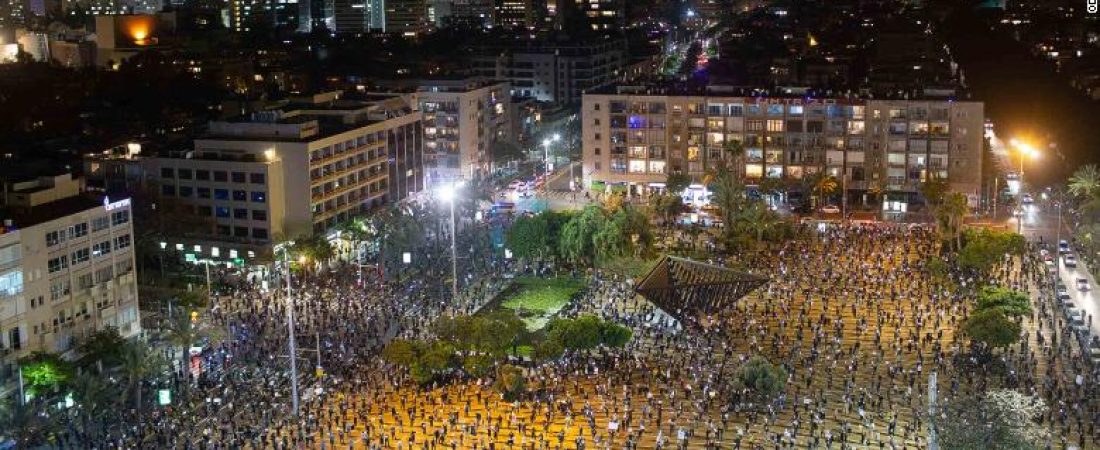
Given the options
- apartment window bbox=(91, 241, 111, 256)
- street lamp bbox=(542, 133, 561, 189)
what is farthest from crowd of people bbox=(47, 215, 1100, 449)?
street lamp bbox=(542, 133, 561, 189)

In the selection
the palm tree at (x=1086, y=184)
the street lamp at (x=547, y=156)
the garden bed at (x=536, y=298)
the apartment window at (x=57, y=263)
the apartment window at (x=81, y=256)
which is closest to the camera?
the apartment window at (x=57, y=263)

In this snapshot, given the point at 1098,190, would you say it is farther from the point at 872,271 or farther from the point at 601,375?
the point at 601,375

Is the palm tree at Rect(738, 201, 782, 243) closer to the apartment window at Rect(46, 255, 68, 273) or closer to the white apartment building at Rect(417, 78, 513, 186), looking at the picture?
the white apartment building at Rect(417, 78, 513, 186)

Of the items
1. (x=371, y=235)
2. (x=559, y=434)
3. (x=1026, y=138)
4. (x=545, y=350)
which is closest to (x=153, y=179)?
(x=371, y=235)

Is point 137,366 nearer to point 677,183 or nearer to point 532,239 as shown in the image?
point 532,239

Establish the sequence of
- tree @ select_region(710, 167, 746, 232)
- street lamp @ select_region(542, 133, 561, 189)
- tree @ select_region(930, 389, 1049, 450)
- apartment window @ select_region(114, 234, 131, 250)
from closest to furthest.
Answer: tree @ select_region(930, 389, 1049, 450)
apartment window @ select_region(114, 234, 131, 250)
tree @ select_region(710, 167, 746, 232)
street lamp @ select_region(542, 133, 561, 189)

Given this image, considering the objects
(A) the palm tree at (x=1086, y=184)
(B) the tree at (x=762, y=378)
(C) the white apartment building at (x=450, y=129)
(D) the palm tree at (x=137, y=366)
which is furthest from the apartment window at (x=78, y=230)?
(A) the palm tree at (x=1086, y=184)

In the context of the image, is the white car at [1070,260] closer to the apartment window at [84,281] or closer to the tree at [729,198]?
the tree at [729,198]
